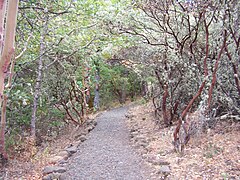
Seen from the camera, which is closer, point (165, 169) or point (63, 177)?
point (165, 169)

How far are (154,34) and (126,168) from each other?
3.48 metres

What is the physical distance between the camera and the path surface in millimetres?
4355

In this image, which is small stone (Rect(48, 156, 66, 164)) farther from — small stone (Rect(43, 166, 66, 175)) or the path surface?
small stone (Rect(43, 166, 66, 175))

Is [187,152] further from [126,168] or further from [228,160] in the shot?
[126,168]

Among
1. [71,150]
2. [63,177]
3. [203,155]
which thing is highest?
[203,155]

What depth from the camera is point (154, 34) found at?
6496mm

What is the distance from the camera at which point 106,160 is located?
A: 518cm

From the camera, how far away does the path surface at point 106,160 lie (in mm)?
4355

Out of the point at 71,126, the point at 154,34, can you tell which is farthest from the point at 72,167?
the point at 71,126

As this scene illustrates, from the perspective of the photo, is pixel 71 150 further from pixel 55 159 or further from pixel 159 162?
pixel 159 162

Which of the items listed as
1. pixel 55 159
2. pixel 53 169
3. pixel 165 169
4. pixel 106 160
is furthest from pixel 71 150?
pixel 165 169

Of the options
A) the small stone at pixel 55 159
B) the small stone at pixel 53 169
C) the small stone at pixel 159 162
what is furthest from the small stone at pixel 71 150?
the small stone at pixel 159 162

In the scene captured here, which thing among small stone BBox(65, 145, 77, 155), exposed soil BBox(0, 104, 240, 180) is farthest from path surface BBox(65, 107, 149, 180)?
small stone BBox(65, 145, 77, 155)

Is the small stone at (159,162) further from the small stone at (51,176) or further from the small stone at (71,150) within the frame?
the small stone at (71,150)
